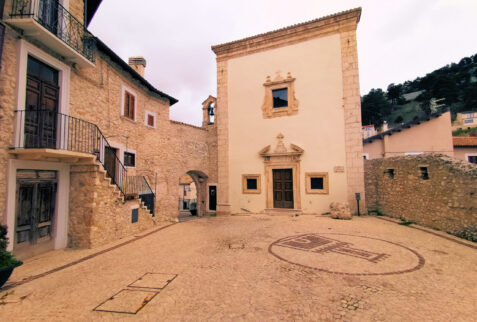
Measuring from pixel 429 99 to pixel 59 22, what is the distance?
6295cm

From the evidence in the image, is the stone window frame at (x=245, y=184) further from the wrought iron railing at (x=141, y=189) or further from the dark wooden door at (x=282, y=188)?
the wrought iron railing at (x=141, y=189)

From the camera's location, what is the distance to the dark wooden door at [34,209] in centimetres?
627

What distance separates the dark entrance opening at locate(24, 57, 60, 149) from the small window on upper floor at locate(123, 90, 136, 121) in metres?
3.24

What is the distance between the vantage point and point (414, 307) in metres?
3.54

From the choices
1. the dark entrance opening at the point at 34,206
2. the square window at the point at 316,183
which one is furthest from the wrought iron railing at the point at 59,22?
the square window at the point at 316,183

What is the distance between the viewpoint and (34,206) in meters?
6.62

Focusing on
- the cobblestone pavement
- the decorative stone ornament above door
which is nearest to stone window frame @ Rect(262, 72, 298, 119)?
the decorative stone ornament above door

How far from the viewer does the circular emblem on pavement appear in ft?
16.8

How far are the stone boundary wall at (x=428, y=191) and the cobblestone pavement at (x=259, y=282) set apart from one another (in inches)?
46.6

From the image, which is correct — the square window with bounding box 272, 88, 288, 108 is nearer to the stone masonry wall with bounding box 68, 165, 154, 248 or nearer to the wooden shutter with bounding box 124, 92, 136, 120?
the wooden shutter with bounding box 124, 92, 136, 120

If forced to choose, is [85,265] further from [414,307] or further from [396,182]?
[396,182]

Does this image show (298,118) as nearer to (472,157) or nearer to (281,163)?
(281,163)

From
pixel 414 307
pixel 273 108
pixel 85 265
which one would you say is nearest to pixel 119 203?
pixel 85 265

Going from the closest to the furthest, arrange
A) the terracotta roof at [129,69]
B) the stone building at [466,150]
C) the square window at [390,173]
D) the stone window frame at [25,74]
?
the stone window frame at [25,74], the terracotta roof at [129,69], the square window at [390,173], the stone building at [466,150]
